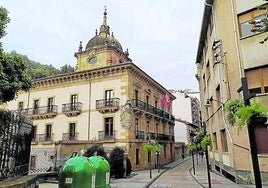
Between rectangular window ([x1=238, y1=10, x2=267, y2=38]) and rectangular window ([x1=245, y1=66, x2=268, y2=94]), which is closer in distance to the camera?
rectangular window ([x1=245, y1=66, x2=268, y2=94])

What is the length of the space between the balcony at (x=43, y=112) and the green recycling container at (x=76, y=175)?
25.7 m

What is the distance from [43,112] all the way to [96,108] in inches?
334

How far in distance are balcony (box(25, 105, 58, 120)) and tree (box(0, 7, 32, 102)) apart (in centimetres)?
2440

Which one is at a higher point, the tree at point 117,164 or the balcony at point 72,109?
the balcony at point 72,109

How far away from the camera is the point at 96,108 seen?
2764 cm

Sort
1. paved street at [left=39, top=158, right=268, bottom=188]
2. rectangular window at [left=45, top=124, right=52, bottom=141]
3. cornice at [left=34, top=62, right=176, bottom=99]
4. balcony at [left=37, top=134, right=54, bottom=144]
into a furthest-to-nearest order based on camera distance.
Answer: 1. rectangular window at [left=45, top=124, right=52, bottom=141]
2. balcony at [left=37, top=134, right=54, bottom=144]
3. cornice at [left=34, top=62, right=176, bottom=99]
4. paved street at [left=39, top=158, right=268, bottom=188]


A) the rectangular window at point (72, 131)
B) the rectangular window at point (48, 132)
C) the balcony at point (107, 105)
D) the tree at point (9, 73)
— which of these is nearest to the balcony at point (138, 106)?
the balcony at point (107, 105)

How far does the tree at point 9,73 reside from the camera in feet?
20.7

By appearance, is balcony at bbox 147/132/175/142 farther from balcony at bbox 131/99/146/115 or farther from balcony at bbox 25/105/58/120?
balcony at bbox 25/105/58/120

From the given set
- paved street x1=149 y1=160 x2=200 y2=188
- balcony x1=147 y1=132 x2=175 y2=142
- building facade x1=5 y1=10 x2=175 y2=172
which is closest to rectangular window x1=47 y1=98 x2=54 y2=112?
building facade x1=5 y1=10 x2=175 y2=172

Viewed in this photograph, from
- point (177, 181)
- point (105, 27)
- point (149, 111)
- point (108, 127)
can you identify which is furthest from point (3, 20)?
point (105, 27)

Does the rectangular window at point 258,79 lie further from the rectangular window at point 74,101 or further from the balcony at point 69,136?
the rectangular window at point 74,101

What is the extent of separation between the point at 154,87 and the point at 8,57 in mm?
29155

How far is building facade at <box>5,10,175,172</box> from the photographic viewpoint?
26391 mm
